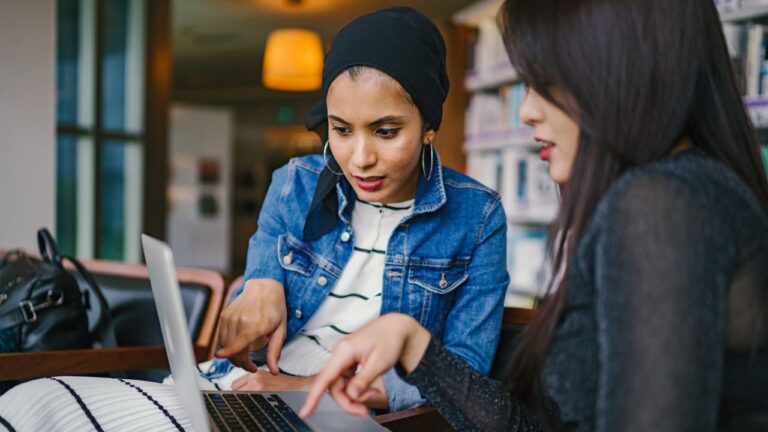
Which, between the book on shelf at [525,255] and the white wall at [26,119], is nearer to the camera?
the white wall at [26,119]

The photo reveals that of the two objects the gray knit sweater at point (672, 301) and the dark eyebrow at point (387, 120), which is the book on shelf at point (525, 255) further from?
the gray knit sweater at point (672, 301)

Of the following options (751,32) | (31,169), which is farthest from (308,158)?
(31,169)

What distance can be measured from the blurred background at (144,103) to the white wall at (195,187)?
1.94m

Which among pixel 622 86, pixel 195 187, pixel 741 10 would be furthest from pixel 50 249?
pixel 195 187

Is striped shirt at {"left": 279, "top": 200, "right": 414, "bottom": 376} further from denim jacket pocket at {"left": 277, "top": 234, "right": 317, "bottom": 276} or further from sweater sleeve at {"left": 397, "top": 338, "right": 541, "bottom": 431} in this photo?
sweater sleeve at {"left": 397, "top": 338, "right": 541, "bottom": 431}

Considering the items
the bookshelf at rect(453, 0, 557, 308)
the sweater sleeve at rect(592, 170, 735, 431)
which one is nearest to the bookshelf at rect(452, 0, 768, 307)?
the bookshelf at rect(453, 0, 557, 308)

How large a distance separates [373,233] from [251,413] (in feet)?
1.49

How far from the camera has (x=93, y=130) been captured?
4410 mm

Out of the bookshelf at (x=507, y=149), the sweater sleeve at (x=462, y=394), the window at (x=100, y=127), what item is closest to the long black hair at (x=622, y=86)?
the sweater sleeve at (x=462, y=394)

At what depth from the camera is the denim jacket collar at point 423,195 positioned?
1259 mm

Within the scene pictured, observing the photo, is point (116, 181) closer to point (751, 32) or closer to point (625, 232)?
point (751, 32)

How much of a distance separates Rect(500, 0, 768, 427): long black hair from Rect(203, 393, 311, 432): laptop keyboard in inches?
13.9

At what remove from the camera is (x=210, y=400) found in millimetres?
990

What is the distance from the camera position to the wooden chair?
1.38m
